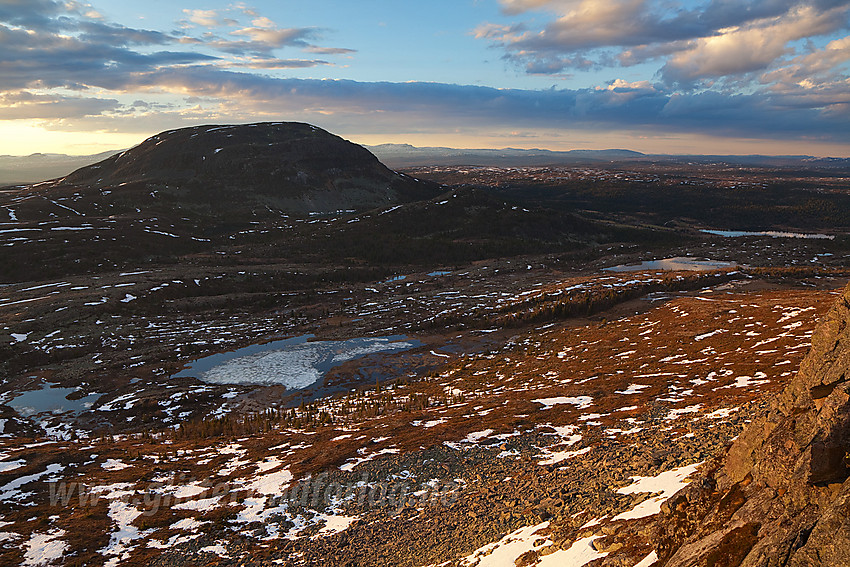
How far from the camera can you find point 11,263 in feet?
191

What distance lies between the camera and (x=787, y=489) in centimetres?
636

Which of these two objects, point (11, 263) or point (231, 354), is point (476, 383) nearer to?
point (231, 354)

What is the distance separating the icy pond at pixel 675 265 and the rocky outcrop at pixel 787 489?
5671cm

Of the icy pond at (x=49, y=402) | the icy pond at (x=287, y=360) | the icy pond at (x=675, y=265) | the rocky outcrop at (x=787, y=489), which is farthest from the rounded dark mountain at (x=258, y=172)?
the rocky outcrop at (x=787, y=489)

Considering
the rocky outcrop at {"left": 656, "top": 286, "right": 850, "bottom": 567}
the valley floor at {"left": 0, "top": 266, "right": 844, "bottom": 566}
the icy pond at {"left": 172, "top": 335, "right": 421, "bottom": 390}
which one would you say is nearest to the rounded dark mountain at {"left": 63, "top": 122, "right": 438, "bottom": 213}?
the icy pond at {"left": 172, "top": 335, "right": 421, "bottom": 390}

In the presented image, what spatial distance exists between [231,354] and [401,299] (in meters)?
19.3

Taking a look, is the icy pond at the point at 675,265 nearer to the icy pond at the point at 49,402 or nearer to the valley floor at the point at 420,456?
the valley floor at the point at 420,456

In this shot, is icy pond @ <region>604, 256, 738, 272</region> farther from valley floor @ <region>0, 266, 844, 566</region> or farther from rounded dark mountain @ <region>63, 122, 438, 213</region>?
rounded dark mountain @ <region>63, 122, 438, 213</region>

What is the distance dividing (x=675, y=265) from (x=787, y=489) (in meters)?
63.1

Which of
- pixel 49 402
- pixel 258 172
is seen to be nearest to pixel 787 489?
pixel 49 402

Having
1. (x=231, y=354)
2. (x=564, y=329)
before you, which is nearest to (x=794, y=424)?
(x=564, y=329)

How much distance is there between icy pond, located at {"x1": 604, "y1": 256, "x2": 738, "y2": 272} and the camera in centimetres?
6041

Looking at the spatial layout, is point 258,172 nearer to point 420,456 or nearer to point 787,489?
point 420,456

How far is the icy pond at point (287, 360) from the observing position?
104 feet
